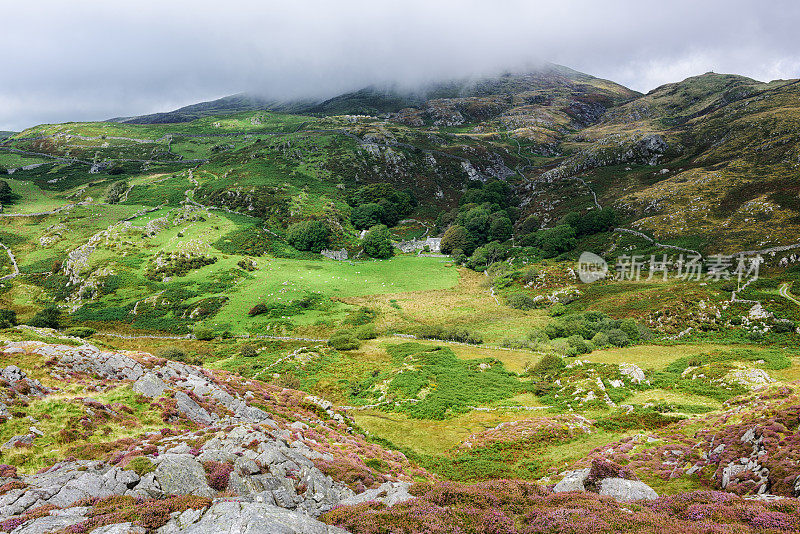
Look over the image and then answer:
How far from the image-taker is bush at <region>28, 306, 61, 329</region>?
5594 cm

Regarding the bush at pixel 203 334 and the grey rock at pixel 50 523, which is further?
the bush at pixel 203 334

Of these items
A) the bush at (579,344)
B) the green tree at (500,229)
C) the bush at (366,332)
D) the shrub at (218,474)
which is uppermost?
the green tree at (500,229)

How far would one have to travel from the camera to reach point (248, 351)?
49.0m

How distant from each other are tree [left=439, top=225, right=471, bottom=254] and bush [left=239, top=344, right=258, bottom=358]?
6902cm

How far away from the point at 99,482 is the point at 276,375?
28.2 metres

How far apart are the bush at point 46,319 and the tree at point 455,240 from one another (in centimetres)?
8767

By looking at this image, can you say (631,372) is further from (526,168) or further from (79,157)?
(79,157)

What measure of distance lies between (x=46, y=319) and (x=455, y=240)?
90393 millimetres

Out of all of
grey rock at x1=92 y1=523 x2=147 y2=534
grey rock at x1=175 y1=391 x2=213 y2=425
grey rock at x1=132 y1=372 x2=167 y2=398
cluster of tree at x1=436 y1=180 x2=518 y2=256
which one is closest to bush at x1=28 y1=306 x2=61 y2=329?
grey rock at x1=132 y1=372 x2=167 y2=398

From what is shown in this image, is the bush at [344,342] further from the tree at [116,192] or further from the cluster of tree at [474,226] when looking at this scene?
the tree at [116,192]

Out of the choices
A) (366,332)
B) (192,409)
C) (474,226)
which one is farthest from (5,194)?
(474,226)

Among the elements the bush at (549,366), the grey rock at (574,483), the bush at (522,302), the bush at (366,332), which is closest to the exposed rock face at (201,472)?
the grey rock at (574,483)

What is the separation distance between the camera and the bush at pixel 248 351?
48.7 meters

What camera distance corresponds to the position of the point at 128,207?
10281cm
